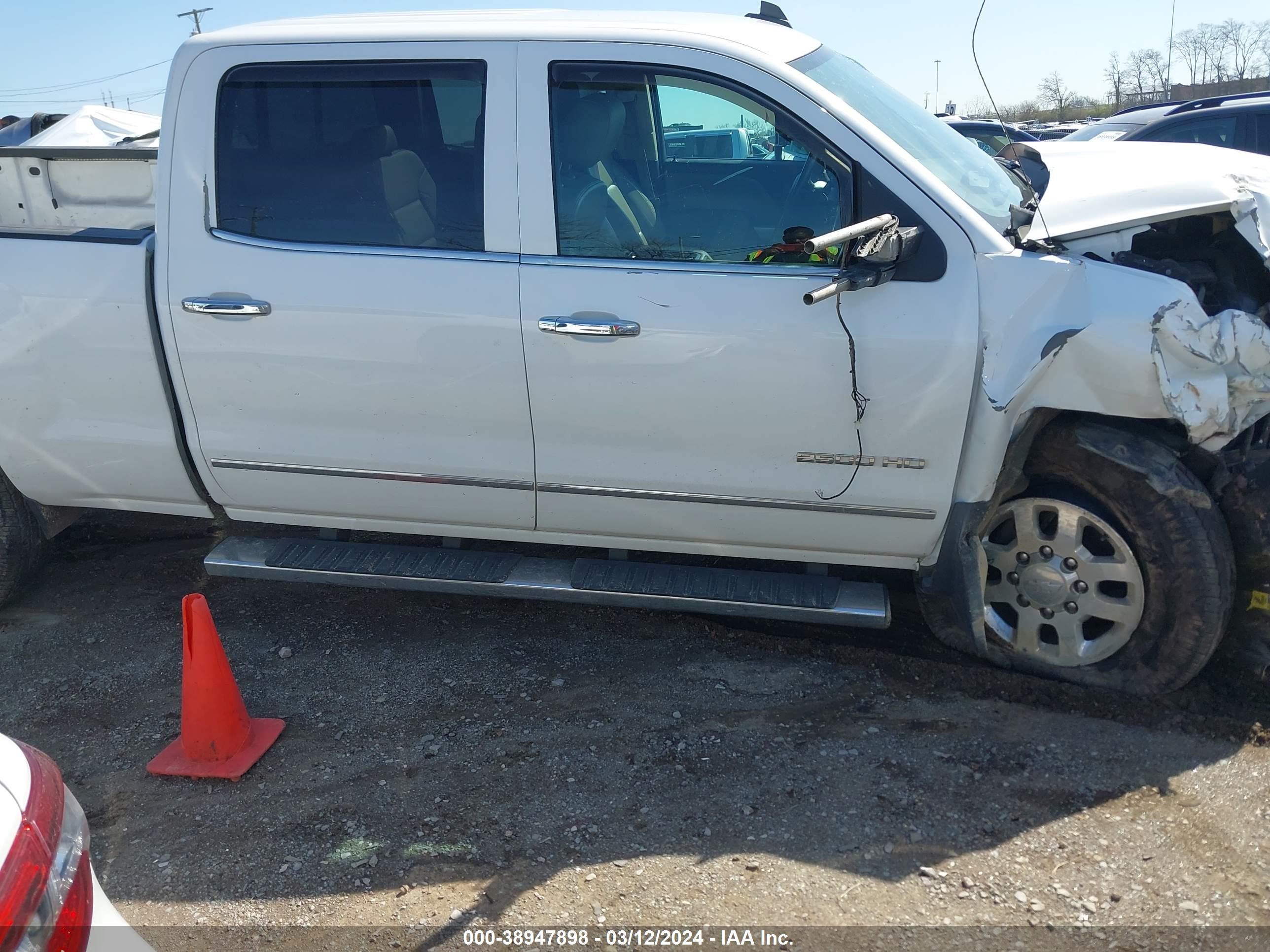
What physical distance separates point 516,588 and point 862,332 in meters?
1.49

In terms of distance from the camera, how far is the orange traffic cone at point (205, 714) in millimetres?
3334

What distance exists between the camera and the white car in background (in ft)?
5.00

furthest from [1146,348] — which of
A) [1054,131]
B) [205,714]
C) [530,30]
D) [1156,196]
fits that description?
[1054,131]

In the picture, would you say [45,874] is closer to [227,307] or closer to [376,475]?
[376,475]

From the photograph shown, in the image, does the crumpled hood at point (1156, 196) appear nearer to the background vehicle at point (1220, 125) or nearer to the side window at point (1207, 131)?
the background vehicle at point (1220, 125)

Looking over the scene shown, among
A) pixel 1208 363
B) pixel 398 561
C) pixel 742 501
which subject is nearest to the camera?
pixel 1208 363

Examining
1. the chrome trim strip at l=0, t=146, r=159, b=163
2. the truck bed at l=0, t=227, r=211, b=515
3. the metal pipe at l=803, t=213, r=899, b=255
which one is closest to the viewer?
the metal pipe at l=803, t=213, r=899, b=255

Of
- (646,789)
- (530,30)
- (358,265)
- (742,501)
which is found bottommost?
(646,789)

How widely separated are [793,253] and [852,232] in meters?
0.33

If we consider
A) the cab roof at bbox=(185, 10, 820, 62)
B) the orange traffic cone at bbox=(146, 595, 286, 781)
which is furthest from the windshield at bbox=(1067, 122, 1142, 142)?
the orange traffic cone at bbox=(146, 595, 286, 781)

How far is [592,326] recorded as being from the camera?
333 centimetres

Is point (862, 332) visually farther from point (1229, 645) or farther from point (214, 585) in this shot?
point (214, 585)

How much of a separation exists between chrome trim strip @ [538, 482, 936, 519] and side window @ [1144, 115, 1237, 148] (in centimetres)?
699

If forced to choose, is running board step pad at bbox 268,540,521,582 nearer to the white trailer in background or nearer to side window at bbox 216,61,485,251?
side window at bbox 216,61,485,251
